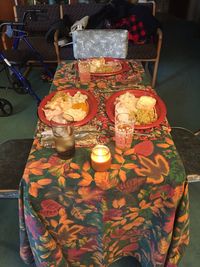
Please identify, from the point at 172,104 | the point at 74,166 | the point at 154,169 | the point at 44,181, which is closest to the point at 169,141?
the point at 154,169

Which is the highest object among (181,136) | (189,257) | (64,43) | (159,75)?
(64,43)

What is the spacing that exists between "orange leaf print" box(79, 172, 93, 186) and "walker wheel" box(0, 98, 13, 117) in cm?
175

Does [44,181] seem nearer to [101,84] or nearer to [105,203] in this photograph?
[105,203]

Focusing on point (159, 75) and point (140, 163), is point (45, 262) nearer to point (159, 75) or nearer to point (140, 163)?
point (140, 163)

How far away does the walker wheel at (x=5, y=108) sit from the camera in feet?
7.77

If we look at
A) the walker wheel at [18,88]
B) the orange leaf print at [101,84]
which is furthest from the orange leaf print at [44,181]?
the walker wheel at [18,88]

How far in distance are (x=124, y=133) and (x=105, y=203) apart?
26cm

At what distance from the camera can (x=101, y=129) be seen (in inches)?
42.3

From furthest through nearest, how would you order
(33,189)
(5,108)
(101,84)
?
(5,108) → (101,84) → (33,189)

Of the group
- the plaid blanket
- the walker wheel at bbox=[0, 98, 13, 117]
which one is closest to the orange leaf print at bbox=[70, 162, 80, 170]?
the walker wheel at bbox=[0, 98, 13, 117]

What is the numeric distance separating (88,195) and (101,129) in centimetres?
32

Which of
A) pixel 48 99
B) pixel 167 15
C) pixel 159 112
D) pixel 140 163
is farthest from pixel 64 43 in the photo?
pixel 167 15

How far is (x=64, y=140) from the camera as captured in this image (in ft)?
3.00

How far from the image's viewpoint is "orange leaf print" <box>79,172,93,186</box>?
0.84 metres
